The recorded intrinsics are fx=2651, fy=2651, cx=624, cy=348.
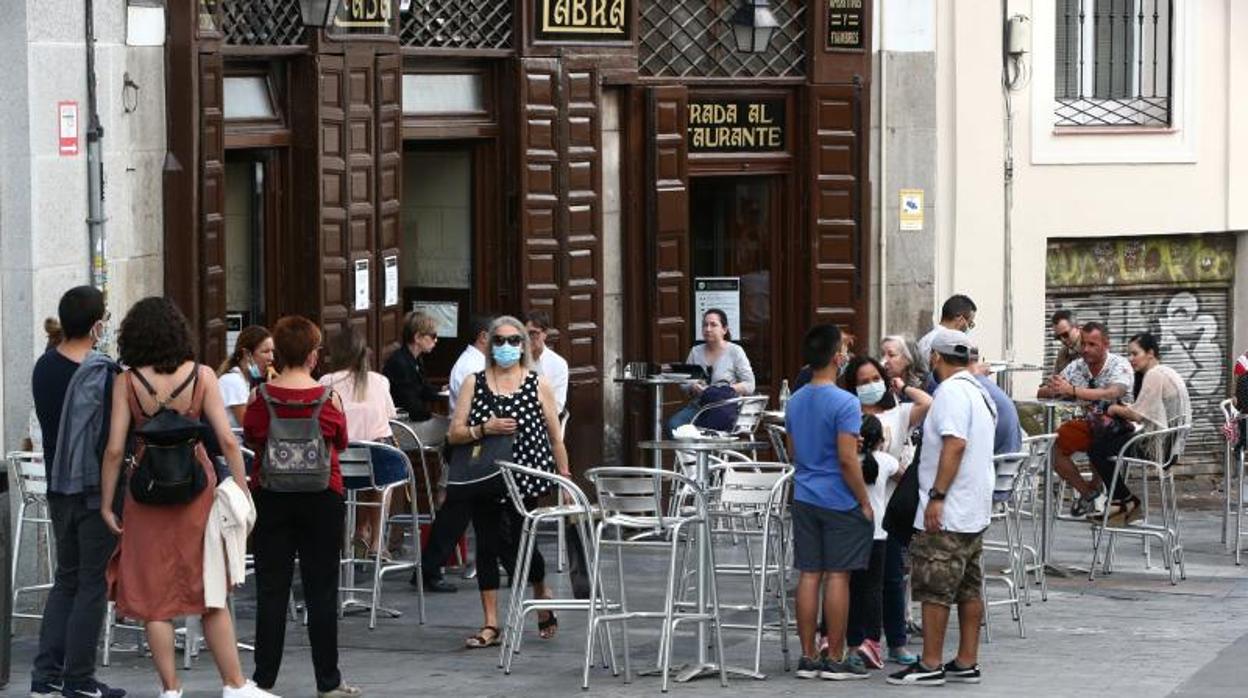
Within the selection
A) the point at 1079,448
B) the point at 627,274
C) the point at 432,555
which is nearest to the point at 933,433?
the point at 432,555

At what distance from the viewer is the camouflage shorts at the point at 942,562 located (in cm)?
→ 1219

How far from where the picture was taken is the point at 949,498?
12.2m

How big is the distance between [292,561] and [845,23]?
10.1m

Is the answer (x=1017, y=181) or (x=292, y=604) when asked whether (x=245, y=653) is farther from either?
(x=1017, y=181)

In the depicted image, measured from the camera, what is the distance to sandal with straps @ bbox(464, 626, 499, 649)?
43.6 ft

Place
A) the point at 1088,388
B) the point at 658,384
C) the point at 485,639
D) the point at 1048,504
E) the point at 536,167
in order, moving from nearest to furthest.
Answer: the point at 485,639 → the point at 1048,504 → the point at 1088,388 → the point at 658,384 → the point at 536,167

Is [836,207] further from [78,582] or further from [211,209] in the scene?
[78,582]

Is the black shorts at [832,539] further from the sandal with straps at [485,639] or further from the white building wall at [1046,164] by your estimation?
the white building wall at [1046,164]

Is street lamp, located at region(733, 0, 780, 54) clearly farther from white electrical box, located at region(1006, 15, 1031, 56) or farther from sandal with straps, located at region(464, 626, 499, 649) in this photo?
sandal with straps, located at region(464, 626, 499, 649)

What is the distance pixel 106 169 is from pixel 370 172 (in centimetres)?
292

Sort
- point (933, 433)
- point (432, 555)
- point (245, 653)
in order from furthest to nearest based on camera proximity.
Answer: point (432, 555), point (245, 653), point (933, 433)

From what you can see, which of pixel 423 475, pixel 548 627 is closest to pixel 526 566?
pixel 548 627

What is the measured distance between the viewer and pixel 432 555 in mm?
14125

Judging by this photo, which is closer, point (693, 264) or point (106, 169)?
point (106, 169)
